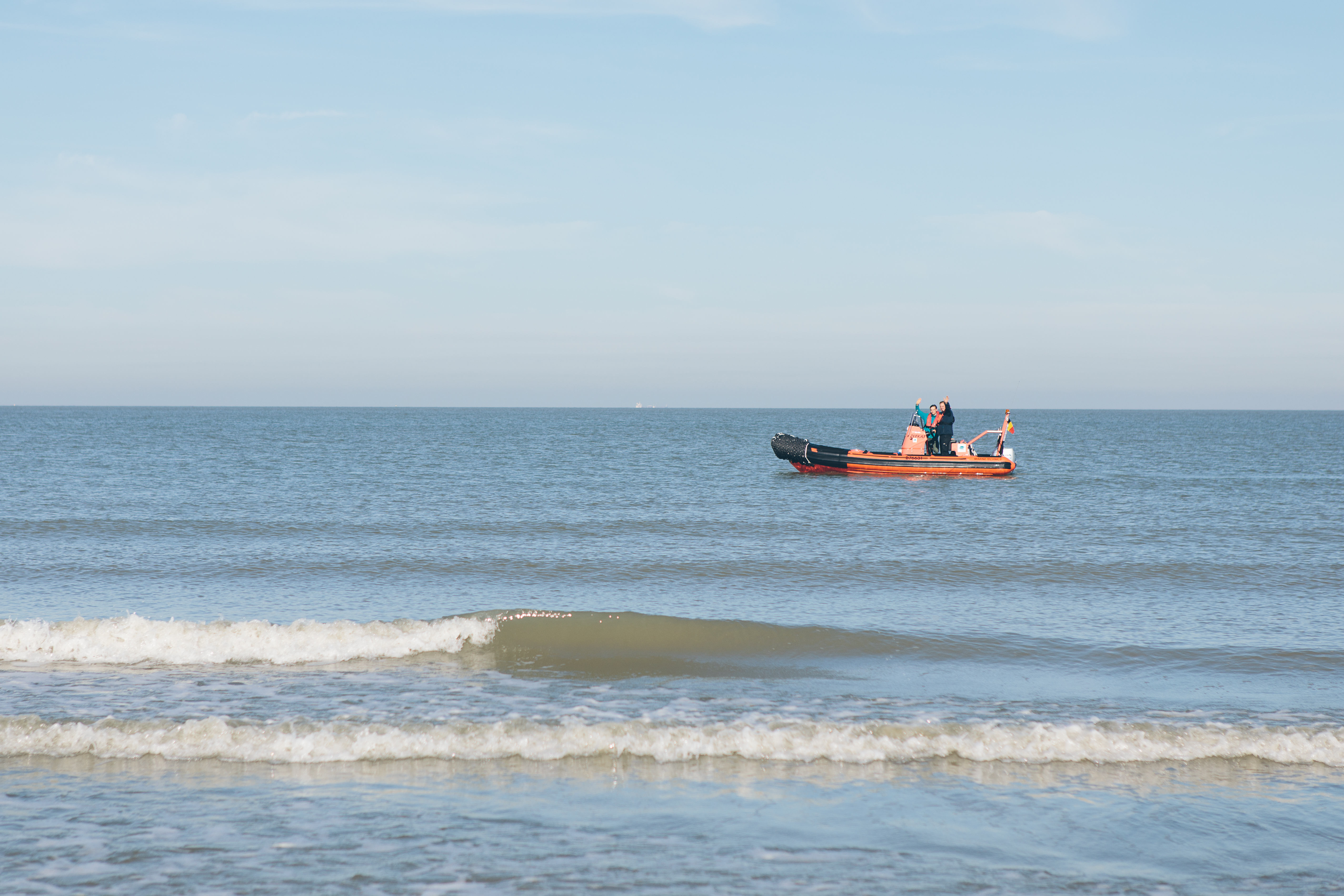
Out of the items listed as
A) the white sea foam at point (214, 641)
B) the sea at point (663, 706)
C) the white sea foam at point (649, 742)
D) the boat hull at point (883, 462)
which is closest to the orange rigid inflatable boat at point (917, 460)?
the boat hull at point (883, 462)

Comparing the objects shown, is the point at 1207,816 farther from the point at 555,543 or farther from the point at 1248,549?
the point at 1248,549

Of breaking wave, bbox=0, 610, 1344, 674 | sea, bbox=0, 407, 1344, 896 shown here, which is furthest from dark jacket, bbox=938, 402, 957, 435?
breaking wave, bbox=0, 610, 1344, 674

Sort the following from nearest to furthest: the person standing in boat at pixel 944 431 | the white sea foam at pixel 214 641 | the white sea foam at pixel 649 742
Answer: the white sea foam at pixel 649 742 < the white sea foam at pixel 214 641 < the person standing in boat at pixel 944 431

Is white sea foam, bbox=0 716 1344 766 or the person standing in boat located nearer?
white sea foam, bbox=0 716 1344 766

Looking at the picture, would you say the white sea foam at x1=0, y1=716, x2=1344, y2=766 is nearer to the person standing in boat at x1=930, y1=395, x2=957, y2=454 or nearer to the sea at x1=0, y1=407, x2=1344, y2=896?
the sea at x1=0, y1=407, x2=1344, y2=896

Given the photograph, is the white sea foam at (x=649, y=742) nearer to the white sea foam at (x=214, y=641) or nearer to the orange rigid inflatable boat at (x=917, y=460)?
the white sea foam at (x=214, y=641)

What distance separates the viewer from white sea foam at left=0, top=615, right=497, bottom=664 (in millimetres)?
9266

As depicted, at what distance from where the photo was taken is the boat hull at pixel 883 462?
3178cm

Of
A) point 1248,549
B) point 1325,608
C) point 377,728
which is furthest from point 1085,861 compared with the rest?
point 1248,549

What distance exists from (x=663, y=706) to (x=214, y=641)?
4899 mm

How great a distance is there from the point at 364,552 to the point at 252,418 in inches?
5207

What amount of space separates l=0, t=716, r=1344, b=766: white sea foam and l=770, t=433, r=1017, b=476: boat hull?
82.8ft

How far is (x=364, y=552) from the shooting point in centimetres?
1623

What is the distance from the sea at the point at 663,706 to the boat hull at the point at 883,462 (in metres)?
10.4
